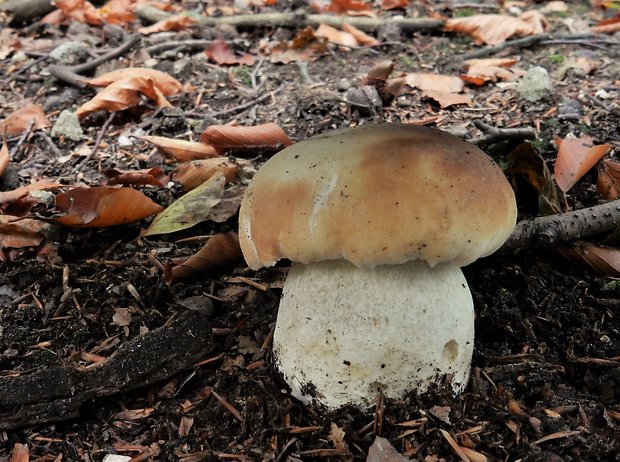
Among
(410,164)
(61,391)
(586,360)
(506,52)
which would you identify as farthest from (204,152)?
(506,52)

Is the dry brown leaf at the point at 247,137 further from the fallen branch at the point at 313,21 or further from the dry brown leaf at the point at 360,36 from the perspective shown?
the fallen branch at the point at 313,21

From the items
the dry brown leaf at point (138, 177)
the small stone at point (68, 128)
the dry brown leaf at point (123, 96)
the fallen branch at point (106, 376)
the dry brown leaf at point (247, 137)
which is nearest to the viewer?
the fallen branch at point (106, 376)

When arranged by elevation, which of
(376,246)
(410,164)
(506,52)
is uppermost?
(410,164)

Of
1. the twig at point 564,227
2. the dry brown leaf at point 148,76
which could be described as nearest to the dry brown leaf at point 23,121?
the dry brown leaf at point 148,76

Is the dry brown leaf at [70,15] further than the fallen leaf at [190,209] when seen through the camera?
Yes

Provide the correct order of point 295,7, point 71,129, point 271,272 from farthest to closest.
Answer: point 295,7 < point 71,129 < point 271,272

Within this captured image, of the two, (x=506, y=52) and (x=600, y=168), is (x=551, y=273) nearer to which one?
(x=600, y=168)
